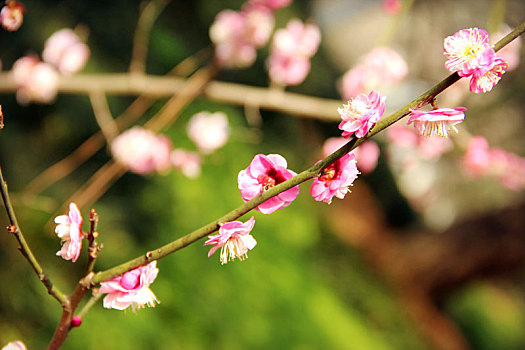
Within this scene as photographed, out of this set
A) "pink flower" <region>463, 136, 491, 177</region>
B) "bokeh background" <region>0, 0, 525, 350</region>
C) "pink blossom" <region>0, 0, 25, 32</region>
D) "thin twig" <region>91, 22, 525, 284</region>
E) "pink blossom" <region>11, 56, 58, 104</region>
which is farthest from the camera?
"bokeh background" <region>0, 0, 525, 350</region>

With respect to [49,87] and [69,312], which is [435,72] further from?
[69,312]

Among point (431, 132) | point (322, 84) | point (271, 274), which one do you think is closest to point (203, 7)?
point (322, 84)

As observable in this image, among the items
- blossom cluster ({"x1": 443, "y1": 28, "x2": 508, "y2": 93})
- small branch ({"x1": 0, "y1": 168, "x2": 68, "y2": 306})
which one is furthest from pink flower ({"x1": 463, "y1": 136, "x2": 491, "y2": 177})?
small branch ({"x1": 0, "y1": 168, "x2": 68, "y2": 306})

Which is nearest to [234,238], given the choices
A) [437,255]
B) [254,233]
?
[254,233]

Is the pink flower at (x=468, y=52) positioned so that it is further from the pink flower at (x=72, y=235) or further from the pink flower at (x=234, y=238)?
the pink flower at (x=72, y=235)

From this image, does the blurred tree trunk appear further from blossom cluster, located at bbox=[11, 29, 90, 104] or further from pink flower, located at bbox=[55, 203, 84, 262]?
pink flower, located at bbox=[55, 203, 84, 262]

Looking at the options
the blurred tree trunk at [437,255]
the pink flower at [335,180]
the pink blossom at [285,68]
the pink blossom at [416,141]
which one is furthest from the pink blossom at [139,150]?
the blurred tree trunk at [437,255]

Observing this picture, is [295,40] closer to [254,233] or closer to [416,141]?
[416,141]
